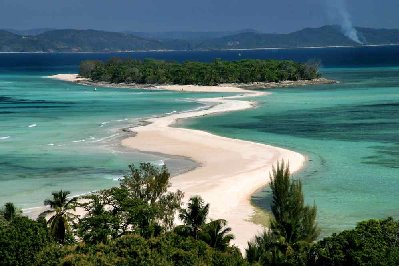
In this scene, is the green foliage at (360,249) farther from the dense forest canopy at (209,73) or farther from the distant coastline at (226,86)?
the dense forest canopy at (209,73)

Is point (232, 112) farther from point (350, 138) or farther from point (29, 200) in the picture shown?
point (29, 200)

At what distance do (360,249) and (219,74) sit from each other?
5230 inches

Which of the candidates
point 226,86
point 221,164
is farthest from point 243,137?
point 226,86

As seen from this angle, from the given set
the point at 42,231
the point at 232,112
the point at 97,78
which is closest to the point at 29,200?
the point at 42,231

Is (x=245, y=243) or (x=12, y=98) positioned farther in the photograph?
(x=12, y=98)

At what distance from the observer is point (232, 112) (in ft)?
326

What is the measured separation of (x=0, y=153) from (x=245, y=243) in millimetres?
36033

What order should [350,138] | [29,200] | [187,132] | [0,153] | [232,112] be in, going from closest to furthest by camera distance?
[29,200]
[0,153]
[350,138]
[187,132]
[232,112]

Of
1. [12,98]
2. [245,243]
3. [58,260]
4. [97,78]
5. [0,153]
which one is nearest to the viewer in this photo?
[58,260]

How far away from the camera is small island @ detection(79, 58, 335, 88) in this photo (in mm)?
155000

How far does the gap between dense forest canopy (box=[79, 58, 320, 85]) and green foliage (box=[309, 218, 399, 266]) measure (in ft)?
410

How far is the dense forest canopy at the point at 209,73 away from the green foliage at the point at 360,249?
124907 mm

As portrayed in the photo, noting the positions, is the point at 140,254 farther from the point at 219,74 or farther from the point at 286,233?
the point at 219,74

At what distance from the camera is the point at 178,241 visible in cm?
2667
